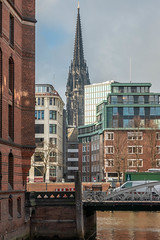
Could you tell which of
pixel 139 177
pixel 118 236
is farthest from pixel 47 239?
pixel 139 177

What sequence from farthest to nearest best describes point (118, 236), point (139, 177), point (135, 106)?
point (135, 106)
point (139, 177)
point (118, 236)

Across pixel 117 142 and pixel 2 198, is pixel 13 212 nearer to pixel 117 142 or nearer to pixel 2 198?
pixel 2 198

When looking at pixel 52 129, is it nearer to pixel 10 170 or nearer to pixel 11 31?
pixel 11 31

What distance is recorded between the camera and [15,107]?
46.2 metres

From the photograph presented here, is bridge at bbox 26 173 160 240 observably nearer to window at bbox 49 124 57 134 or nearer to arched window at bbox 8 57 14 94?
arched window at bbox 8 57 14 94

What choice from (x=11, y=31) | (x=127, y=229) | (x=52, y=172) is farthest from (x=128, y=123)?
(x=11, y=31)

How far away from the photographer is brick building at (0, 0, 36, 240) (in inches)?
1693

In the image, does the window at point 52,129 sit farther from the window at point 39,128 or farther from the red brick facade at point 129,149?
the red brick facade at point 129,149

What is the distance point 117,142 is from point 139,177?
3061cm

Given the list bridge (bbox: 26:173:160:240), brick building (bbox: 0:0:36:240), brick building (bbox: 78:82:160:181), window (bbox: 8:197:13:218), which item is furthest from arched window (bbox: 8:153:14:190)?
brick building (bbox: 78:82:160:181)

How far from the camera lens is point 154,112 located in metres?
130

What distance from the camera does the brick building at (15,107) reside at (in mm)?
43000

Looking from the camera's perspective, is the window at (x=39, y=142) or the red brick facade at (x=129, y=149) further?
the window at (x=39, y=142)

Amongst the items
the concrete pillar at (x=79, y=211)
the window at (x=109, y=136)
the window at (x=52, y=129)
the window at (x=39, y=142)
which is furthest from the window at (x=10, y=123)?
the window at (x=52, y=129)
